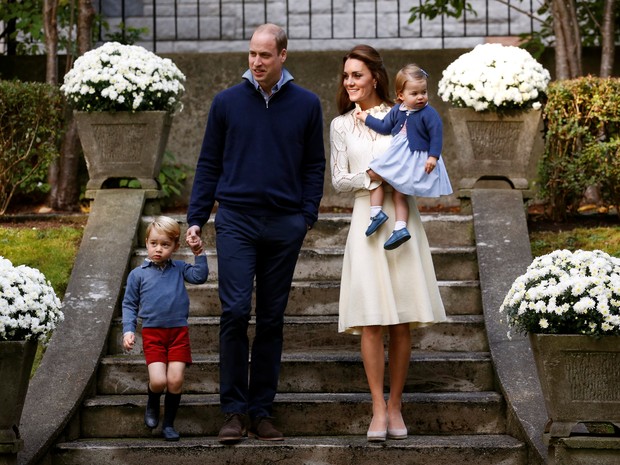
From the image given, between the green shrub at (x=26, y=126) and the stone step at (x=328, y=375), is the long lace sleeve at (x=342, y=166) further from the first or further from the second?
the green shrub at (x=26, y=126)

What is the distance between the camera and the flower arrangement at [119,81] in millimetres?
7910

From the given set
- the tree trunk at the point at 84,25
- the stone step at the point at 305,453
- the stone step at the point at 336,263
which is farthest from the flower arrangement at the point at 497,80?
the tree trunk at the point at 84,25

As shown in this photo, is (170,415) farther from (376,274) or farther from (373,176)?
(373,176)

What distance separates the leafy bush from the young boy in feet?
10.7

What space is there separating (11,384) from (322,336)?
2.06 metres

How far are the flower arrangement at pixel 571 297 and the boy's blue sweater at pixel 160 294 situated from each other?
5.19 feet

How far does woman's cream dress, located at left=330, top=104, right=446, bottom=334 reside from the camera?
19.1 feet

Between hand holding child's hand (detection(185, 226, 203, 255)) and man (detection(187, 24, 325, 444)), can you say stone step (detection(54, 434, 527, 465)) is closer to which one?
man (detection(187, 24, 325, 444))

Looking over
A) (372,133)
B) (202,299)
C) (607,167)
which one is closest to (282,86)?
(372,133)

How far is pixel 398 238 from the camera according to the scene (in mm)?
5762

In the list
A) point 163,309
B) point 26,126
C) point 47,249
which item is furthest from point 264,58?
point 26,126

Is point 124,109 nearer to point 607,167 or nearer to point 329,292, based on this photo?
point 329,292

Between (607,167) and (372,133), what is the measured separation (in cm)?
261

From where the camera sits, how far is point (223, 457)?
5836 millimetres
